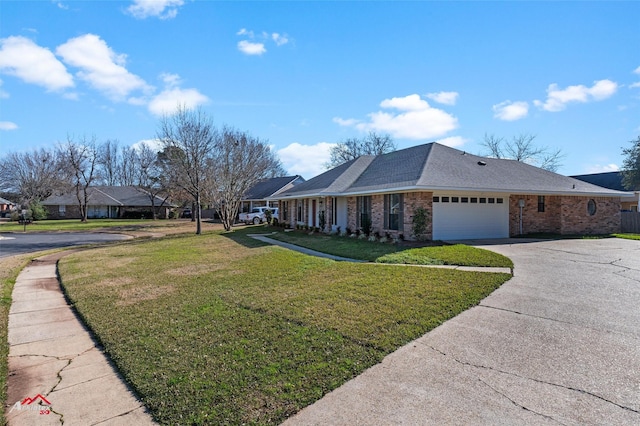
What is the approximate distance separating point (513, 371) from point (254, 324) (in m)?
3.39

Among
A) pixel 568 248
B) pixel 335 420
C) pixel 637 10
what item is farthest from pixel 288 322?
pixel 637 10

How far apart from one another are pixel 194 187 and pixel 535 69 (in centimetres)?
1994

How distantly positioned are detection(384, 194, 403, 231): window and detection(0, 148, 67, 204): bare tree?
1711 inches

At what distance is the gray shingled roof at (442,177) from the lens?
14.5 meters

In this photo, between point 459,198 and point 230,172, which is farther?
point 230,172

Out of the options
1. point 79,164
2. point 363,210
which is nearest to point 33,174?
point 79,164

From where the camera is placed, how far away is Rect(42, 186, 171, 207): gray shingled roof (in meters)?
45.8

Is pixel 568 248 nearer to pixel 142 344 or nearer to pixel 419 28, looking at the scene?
pixel 419 28

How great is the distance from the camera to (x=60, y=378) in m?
4.00

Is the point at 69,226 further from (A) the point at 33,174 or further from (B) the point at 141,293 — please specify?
(B) the point at 141,293

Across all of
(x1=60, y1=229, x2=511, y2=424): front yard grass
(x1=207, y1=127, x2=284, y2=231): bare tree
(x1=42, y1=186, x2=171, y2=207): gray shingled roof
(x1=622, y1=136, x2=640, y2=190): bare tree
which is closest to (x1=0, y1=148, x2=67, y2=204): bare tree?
(x1=42, y1=186, x2=171, y2=207): gray shingled roof

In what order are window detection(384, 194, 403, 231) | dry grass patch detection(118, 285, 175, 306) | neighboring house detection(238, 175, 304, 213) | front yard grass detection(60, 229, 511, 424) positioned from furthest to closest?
neighboring house detection(238, 175, 304, 213) → window detection(384, 194, 403, 231) → dry grass patch detection(118, 285, 175, 306) → front yard grass detection(60, 229, 511, 424)

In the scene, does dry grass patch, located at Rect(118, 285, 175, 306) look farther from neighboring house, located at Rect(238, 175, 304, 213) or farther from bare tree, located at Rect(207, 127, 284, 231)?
neighboring house, located at Rect(238, 175, 304, 213)

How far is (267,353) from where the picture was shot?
169 inches
